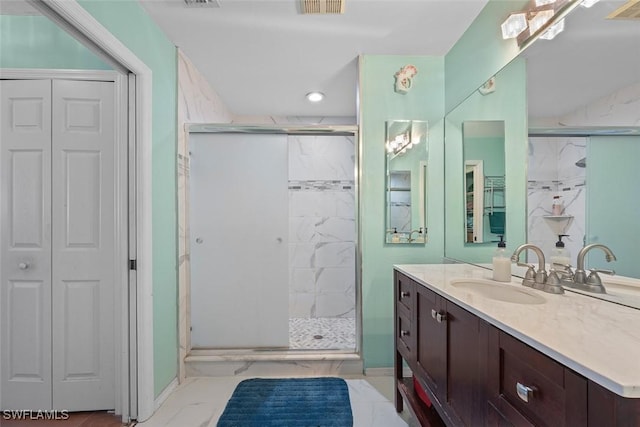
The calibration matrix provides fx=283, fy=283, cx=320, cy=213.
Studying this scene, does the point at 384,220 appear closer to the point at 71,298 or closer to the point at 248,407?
the point at 248,407

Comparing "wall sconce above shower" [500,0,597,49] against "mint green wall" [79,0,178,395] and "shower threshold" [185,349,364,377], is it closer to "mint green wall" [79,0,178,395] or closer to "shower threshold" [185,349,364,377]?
"mint green wall" [79,0,178,395]

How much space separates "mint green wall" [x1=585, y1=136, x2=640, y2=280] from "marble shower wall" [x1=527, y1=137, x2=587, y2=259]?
0.12 ft

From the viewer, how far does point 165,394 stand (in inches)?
73.7

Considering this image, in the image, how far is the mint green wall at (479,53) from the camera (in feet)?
5.22

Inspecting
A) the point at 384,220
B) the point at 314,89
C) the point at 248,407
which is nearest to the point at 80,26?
the point at 314,89

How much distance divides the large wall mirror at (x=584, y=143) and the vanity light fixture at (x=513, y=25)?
14cm

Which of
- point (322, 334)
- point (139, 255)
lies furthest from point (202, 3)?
point (322, 334)

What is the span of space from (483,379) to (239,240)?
1929 mm

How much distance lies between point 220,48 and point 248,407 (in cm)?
247

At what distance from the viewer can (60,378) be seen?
67.4 inches

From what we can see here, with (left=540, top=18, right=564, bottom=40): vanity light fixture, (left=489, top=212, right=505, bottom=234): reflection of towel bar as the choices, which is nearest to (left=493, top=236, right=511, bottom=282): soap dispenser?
(left=489, top=212, right=505, bottom=234): reflection of towel bar

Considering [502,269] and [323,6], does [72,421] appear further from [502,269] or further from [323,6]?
[323,6]

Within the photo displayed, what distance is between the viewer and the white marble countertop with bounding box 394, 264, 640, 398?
0.57m

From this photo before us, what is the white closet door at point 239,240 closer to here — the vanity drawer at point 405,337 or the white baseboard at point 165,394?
the white baseboard at point 165,394
